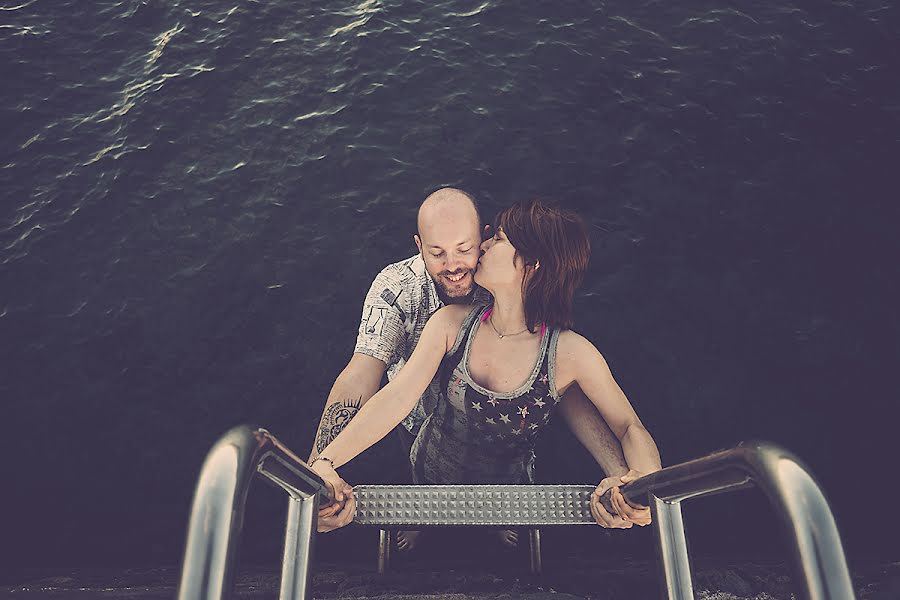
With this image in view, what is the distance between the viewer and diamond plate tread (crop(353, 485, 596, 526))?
2.39 m

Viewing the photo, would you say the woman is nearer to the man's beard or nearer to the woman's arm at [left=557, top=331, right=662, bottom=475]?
the woman's arm at [left=557, top=331, right=662, bottom=475]

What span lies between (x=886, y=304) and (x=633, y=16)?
708 centimetres

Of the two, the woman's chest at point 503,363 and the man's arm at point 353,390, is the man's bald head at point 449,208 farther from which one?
the man's arm at point 353,390

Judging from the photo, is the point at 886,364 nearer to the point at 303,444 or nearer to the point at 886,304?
the point at 886,304

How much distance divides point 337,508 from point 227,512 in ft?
3.64

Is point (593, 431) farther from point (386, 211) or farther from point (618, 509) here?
point (386, 211)

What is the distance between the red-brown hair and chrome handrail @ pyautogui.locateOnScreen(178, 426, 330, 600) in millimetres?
1590

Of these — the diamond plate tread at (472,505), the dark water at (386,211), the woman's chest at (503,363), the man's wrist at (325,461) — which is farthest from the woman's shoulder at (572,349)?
the dark water at (386,211)

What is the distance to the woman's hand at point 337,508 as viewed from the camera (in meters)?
2.29

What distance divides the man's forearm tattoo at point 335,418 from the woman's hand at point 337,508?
5.15 ft

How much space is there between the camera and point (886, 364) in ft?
22.6

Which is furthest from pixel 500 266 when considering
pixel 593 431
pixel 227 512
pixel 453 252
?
pixel 227 512

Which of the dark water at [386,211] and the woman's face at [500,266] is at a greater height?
the woman's face at [500,266]

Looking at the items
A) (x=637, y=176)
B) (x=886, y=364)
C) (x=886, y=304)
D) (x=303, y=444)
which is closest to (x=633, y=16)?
(x=637, y=176)
